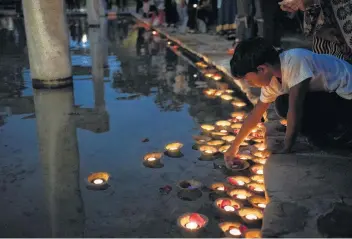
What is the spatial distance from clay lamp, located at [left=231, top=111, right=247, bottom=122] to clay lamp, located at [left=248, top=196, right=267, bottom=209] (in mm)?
1617

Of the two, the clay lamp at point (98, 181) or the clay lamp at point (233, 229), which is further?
the clay lamp at point (98, 181)

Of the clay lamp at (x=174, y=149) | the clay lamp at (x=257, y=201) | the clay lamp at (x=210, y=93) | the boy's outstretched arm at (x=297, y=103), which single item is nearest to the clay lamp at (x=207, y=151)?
the clay lamp at (x=174, y=149)

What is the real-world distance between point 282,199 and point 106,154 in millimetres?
1565

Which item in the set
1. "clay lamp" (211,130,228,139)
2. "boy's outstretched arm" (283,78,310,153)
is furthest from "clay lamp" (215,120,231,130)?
"boy's outstretched arm" (283,78,310,153)

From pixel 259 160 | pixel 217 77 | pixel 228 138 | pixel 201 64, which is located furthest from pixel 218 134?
pixel 201 64

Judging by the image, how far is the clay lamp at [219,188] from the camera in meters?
2.60

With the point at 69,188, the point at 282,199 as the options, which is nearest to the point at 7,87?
the point at 69,188

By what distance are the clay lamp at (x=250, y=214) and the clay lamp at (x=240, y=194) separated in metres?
0.19

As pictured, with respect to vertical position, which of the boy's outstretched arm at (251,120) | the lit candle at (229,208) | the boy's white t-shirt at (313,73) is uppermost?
the boy's white t-shirt at (313,73)

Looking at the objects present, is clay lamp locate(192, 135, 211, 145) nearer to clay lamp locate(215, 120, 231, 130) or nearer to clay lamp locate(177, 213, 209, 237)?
clay lamp locate(215, 120, 231, 130)

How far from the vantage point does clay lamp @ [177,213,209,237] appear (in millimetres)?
2125

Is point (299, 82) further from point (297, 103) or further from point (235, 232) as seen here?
point (235, 232)

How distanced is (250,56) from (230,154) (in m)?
0.83

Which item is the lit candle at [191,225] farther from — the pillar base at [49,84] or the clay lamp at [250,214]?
the pillar base at [49,84]
